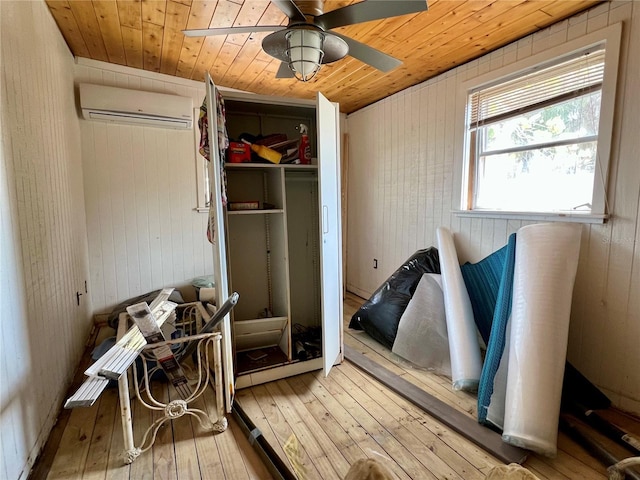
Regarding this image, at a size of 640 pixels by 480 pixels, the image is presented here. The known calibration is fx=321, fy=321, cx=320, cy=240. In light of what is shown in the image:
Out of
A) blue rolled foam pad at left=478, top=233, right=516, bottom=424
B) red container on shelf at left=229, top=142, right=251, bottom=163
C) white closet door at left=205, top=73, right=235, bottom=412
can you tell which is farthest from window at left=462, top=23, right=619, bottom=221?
white closet door at left=205, top=73, right=235, bottom=412

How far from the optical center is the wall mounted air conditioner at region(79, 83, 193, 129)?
2811 mm

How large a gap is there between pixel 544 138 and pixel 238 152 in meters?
2.14

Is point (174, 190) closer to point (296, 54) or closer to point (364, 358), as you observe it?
point (296, 54)

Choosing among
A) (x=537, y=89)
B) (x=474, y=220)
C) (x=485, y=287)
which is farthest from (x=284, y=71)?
(x=485, y=287)

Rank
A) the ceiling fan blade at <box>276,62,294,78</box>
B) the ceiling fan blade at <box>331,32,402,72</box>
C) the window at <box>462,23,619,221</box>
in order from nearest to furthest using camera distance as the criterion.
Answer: the ceiling fan blade at <box>331,32,402,72</box> < the window at <box>462,23,619,221</box> < the ceiling fan blade at <box>276,62,294,78</box>

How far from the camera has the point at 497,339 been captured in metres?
1.93

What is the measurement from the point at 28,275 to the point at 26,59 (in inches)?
45.7

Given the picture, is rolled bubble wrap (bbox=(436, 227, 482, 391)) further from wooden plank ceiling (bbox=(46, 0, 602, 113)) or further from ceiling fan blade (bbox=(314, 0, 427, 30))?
ceiling fan blade (bbox=(314, 0, 427, 30))

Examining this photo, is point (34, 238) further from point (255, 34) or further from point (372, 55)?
point (372, 55)

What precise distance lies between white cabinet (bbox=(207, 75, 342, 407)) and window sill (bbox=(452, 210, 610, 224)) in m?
1.23

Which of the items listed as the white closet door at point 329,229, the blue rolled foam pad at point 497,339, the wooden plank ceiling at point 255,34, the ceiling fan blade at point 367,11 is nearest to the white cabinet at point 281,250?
the white closet door at point 329,229

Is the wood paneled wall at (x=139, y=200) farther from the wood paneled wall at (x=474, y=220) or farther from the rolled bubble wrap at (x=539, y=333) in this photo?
the rolled bubble wrap at (x=539, y=333)

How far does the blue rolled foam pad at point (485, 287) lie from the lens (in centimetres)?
238

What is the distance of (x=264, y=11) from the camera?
6.70ft
